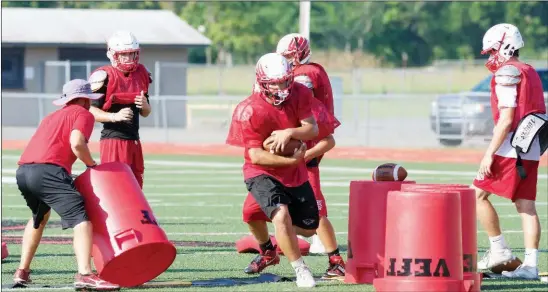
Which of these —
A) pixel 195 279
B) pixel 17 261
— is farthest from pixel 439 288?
pixel 17 261

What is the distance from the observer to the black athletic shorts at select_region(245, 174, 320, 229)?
29.1 feet

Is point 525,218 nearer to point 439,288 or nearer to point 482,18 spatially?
point 439,288

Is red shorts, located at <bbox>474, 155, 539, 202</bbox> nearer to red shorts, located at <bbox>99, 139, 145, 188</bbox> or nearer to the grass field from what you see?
the grass field

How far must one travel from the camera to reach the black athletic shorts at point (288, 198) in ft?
29.1

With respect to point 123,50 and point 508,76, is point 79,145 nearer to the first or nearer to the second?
point 123,50

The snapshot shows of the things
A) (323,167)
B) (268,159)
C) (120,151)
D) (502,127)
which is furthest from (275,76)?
(323,167)

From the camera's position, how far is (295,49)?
33.7ft

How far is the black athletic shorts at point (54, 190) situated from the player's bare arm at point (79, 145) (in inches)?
8.2

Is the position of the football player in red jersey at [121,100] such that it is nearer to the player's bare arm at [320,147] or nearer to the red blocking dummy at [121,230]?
the red blocking dummy at [121,230]

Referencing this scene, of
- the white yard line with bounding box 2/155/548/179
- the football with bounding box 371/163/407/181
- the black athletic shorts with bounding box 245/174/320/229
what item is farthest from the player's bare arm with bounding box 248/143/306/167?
the white yard line with bounding box 2/155/548/179

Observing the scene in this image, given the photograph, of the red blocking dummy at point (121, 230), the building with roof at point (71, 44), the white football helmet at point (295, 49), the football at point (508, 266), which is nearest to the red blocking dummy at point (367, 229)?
the football at point (508, 266)

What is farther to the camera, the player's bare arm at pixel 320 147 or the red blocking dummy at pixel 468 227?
the player's bare arm at pixel 320 147

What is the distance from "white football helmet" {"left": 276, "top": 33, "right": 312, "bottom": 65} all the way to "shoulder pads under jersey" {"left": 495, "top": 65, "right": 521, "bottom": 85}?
171 cm

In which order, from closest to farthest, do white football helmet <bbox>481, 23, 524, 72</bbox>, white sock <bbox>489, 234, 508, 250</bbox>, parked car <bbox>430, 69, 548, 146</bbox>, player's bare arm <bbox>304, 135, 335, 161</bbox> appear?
player's bare arm <bbox>304, 135, 335, 161</bbox>, white football helmet <bbox>481, 23, 524, 72</bbox>, white sock <bbox>489, 234, 508, 250</bbox>, parked car <bbox>430, 69, 548, 146</bbox>
